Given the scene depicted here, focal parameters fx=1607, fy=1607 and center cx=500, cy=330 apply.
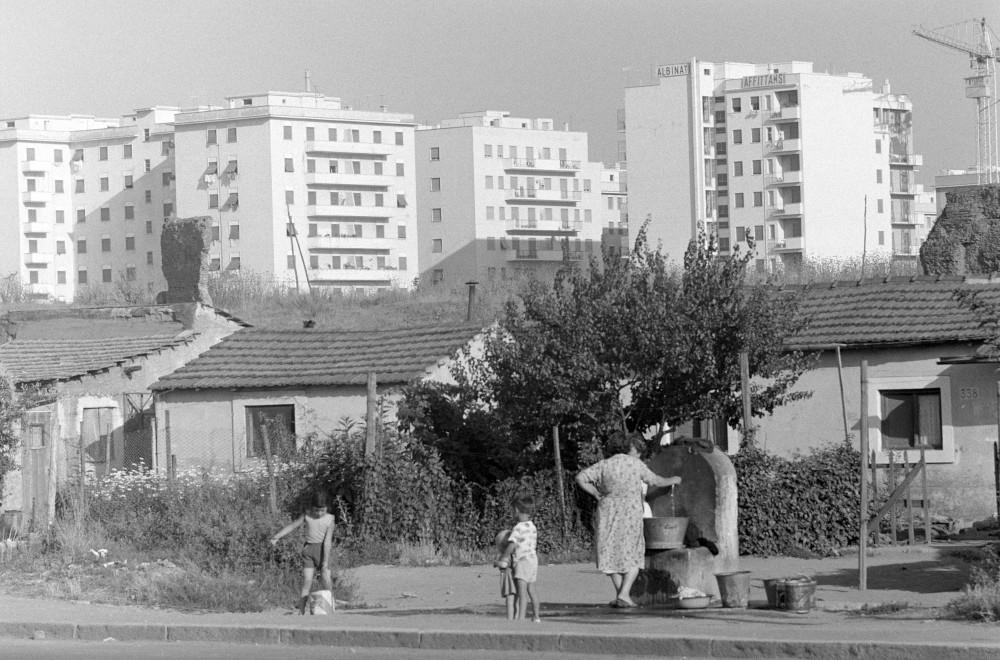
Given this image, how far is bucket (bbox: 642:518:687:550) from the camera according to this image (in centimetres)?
1616

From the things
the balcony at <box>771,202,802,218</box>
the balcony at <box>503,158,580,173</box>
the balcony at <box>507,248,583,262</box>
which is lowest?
the balcony at <box>507,248,583,262</box>

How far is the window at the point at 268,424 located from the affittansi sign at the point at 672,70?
10252 cm

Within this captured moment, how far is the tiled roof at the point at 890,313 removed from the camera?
83.6ft

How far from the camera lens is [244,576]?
61.2 ft

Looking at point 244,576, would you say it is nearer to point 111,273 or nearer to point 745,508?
point 745,508

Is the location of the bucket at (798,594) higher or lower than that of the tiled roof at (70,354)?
lower

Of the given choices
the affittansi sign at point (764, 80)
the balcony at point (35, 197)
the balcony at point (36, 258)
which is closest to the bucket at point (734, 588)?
the affittansi sign at point (764, 80)

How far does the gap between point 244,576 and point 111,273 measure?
127 m

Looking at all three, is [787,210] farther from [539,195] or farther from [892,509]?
[892,509]

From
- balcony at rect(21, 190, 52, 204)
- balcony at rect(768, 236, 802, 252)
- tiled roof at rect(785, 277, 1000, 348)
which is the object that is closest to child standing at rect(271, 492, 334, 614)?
tiled roof at rect(785, 277, 1000, 348)

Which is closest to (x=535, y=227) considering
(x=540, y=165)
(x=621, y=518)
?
(x=540, y=165)

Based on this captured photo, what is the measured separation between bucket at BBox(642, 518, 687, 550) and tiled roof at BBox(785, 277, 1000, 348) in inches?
381

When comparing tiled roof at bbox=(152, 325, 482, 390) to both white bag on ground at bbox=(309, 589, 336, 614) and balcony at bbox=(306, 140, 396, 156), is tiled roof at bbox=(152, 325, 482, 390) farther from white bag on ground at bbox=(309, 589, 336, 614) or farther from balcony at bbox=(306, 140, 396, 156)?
balcony at bbox=(306, 140, 396, 156)

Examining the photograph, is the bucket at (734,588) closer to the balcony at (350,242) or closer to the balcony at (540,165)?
the balcony at (350,242)
